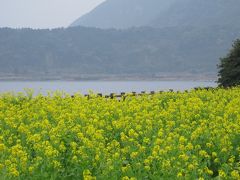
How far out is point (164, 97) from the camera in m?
18.5

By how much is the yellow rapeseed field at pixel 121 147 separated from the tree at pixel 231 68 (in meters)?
11.8

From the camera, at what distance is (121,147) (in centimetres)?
1065

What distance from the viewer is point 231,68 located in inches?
1030

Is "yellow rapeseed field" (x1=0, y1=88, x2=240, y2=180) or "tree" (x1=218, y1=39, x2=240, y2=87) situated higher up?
"tree" (x1=218, y1=39, x2=240, y2=87)

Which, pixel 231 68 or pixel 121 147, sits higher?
pixel 231 68

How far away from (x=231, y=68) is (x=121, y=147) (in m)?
16.5

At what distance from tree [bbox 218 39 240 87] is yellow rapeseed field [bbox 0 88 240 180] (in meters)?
11.8

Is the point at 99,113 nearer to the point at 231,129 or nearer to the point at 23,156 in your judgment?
the point at 231,129

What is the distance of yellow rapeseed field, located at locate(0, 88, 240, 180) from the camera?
7676mm

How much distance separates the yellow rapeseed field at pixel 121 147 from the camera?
7676 millimetres

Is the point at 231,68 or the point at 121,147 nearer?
the point at 121,147

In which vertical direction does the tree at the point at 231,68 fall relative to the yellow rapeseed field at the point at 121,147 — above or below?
above

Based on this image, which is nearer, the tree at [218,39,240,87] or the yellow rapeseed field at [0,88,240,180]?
the yellow rapeseed field at [0,88,240,180]

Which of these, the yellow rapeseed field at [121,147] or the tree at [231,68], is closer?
the yellow rapeseed field at [121,147]
